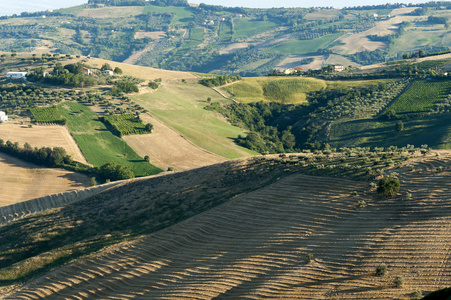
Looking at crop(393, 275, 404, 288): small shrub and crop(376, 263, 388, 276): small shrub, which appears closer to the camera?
crop(393, 275, 404, 288): small shrub

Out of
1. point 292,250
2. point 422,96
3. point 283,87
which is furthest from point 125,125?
point 292,250

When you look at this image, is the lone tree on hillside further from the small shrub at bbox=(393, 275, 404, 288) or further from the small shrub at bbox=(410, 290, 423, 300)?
the small shrub at bbox=(410, 290, 423, 300)

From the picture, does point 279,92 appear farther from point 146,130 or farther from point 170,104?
point 146,130

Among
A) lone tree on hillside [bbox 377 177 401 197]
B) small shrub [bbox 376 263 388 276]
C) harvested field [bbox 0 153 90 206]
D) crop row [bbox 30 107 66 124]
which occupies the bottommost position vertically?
harvested field [bbox 0 153 90 206]

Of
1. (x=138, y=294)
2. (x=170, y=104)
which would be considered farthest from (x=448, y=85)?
(x=138, y=294)

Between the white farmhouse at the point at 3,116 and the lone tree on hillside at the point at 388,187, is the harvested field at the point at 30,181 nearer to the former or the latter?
the white farmhouse at the point at 3,116

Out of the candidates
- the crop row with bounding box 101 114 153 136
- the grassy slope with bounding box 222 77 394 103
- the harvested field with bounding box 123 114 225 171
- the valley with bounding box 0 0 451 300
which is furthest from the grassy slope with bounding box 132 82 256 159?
the grassy slope with bounding box 222 77 394 103
